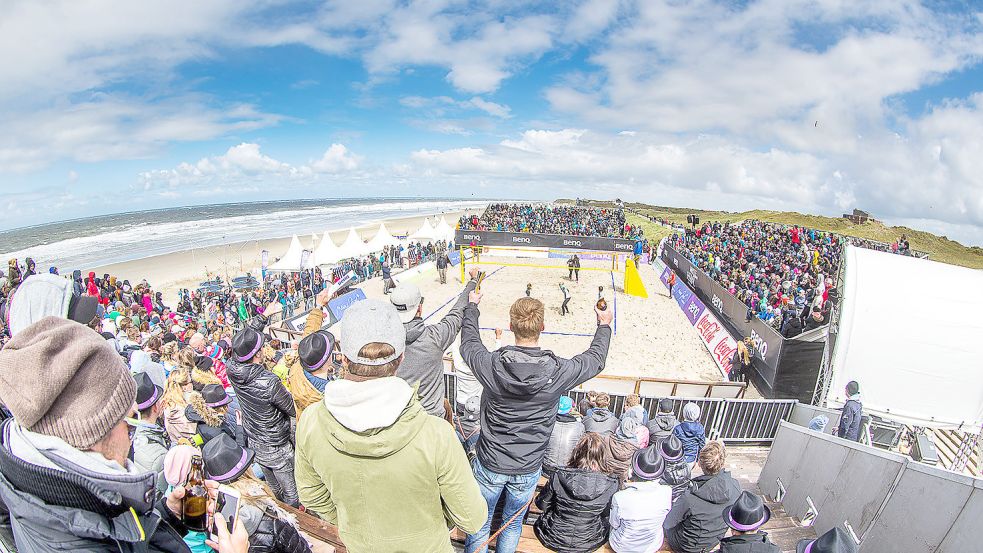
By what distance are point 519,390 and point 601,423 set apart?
Result: 306cm

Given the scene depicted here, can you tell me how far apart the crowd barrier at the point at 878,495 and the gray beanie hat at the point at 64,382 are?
5.08 metres

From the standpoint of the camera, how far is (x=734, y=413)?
7844 millimetres

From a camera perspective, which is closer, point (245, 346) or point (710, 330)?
point (245, 346)

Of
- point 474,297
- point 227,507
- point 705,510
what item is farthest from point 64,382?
point 705,510

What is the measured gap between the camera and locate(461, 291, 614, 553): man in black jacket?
2678 mm

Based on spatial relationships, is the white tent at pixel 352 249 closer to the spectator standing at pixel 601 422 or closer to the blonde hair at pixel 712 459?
the spectator standing at pixel 601 422

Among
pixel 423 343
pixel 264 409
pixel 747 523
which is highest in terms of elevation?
pixel 423 343

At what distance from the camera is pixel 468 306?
3324 millimetres

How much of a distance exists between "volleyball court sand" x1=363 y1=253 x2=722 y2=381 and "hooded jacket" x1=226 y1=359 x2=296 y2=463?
9511mm

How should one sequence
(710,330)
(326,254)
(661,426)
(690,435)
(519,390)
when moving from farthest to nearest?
(326,254) → (710,330) → (661,426) → (690,435) → (519,390)

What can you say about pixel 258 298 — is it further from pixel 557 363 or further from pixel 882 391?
pixel 882 391

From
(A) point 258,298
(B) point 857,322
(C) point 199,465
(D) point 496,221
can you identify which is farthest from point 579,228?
(C) point 199,465

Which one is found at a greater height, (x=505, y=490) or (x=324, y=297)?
(x=324, y=297)

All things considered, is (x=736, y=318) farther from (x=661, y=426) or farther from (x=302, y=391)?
(x=302, y=391)
